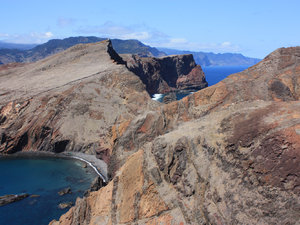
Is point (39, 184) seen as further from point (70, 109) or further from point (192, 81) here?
point (192, 81)

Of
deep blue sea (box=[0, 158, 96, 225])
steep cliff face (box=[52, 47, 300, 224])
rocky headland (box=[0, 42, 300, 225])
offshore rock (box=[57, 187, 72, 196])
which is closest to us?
steep cliff face (box=[52, 47, 300, 224])

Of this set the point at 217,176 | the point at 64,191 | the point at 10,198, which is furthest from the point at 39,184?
the point at 217,176

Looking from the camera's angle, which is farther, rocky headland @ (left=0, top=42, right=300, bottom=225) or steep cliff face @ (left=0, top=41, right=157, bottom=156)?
steep cliff face @ (left=0, top=41, right=157, bottom=156)

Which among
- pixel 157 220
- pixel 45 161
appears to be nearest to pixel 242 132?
pixel 157 220

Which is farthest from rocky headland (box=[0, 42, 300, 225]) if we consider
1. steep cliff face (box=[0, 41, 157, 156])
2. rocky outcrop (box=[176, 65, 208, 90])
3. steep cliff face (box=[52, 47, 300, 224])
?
rocky outcrop (box=[176, 65, 208, 90])

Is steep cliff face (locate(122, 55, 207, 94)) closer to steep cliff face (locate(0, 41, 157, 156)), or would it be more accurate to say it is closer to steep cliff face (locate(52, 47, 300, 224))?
steep cliff face (locate(0, 41, 157, 156))

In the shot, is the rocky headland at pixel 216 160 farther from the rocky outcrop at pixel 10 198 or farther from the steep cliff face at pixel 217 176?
the rocky outcrop at pixel 10 198
